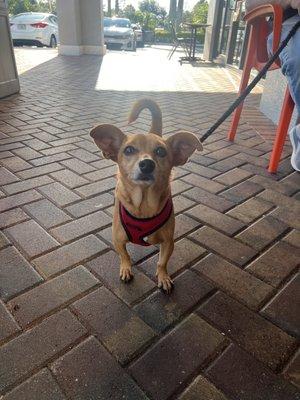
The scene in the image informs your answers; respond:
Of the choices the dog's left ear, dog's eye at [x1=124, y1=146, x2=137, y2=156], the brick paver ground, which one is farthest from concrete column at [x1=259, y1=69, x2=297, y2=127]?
dog's eye at [x1=124, y1=146, x2=137, y2=156]

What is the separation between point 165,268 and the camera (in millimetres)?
1985

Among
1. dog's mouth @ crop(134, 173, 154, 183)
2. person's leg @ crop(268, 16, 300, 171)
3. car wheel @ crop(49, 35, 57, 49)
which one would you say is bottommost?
car wheel @ crop(49, 35, 57, 49)

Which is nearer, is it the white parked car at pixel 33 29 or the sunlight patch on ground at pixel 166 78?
the sunlight patch on ground at pixel 166 78

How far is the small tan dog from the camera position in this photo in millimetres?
1805

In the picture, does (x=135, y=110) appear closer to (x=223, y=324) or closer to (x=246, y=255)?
(x=246, y=255)

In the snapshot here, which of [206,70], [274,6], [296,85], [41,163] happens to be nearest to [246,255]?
[296,85]

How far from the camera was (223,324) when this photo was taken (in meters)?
1.75

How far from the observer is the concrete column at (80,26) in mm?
11914

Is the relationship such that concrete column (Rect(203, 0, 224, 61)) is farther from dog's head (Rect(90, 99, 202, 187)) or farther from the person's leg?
dog's head (Rect(90, 99, 202, 187))

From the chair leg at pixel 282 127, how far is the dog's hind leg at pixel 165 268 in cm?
193

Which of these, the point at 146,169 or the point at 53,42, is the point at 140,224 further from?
the point at 53,42

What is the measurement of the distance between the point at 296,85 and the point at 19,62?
1025cm

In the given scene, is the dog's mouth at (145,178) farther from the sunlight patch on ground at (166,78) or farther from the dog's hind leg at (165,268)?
the sunlight patch on ground at (166,78)

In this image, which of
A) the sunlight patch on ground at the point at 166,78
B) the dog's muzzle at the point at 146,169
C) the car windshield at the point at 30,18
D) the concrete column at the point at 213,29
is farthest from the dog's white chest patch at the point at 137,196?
the car windshield at the point at 30,18
